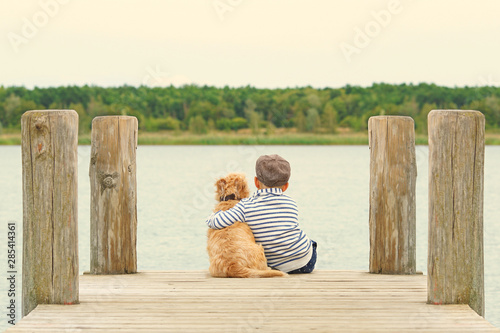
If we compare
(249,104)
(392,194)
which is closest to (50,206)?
(392,194)

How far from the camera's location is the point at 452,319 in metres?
4.35

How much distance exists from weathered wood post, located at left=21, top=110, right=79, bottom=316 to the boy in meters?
1.46

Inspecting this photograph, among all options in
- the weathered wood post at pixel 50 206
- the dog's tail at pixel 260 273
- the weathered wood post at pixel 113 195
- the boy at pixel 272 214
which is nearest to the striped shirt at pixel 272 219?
the boy at pixel 272 214

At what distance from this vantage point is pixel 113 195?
6238 mm

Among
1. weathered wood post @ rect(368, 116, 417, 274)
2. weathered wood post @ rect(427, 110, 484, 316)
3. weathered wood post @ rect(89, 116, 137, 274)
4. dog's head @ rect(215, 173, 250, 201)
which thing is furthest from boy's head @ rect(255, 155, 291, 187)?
weathered wood post @ rect(427, 110, 484, 316)

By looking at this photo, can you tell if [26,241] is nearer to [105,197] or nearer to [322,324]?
[105,197]

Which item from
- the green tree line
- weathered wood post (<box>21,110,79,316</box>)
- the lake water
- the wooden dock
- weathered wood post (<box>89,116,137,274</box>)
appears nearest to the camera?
the wooden dock

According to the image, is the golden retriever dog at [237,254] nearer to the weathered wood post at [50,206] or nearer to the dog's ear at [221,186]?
the dog's ear at [221,186]

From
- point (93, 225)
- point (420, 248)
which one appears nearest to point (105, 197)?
point (93, 225)

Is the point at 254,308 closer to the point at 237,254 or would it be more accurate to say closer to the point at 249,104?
the point at 237,254

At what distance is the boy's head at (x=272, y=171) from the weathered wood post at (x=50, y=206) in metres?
1.81

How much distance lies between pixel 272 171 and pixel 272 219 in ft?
1.34

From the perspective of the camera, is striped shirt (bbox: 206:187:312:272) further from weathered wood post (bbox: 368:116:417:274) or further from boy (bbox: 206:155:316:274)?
weathered wood post (bbox: 368:116:417:274)

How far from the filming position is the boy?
19.1ft
